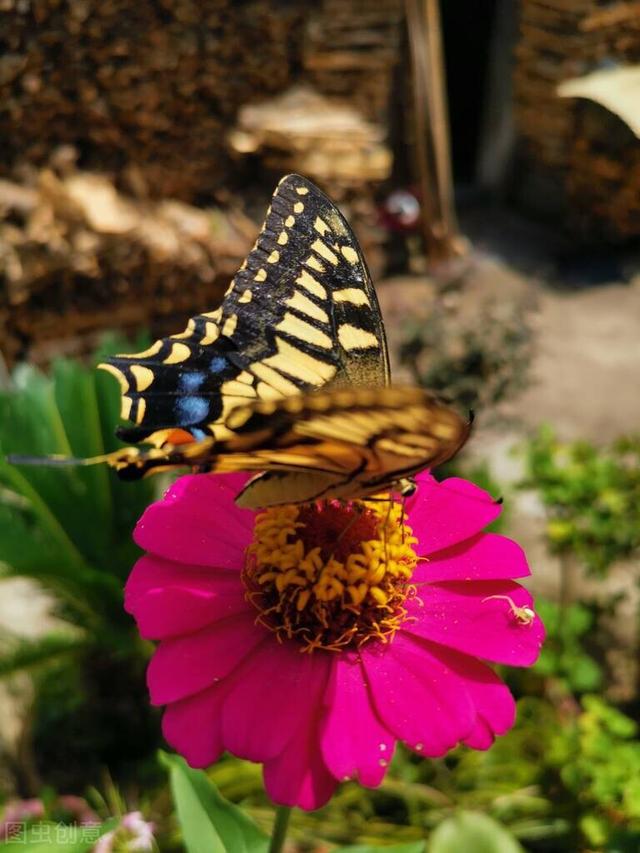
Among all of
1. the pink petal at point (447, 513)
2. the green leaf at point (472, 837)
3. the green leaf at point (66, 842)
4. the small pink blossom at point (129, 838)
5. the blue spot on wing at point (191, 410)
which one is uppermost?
the blue spot on wing at point (191, 410)

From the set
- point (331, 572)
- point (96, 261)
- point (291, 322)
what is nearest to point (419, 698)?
point (331, 572)

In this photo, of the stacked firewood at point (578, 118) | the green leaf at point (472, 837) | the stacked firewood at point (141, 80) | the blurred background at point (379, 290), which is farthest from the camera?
the stacked firewood at point (578, 118)

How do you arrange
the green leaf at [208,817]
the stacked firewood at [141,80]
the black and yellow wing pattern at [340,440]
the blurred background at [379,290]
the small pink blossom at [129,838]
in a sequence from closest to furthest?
the black and yellow wing pattern at [340,440] < the green leaf at [208,817] < the small pink blossom at [129,838] < the blurred background at [379,290] < the stacked firewood at [141,80]

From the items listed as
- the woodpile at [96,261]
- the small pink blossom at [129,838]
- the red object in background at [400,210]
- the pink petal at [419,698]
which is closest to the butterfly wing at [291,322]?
the pink petal at [419,698]

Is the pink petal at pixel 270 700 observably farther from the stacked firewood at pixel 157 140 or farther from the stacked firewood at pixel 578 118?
the stacked firewood at pixel 578 118

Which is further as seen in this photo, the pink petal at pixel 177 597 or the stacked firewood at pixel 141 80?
the stacked firewood at pixel 141 80

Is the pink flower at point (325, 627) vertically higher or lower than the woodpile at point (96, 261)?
higher

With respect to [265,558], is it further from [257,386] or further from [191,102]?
[191,102]
